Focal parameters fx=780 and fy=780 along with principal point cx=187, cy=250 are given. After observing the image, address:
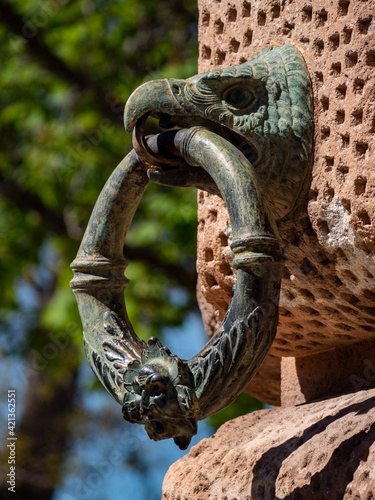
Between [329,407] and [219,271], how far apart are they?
32cm

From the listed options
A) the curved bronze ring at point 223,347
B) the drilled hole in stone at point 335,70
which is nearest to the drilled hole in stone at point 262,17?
the drilled hole in stone at point 335,70

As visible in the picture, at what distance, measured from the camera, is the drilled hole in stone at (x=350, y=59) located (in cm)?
120

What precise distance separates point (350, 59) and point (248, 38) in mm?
274

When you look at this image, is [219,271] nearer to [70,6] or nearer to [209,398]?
[209,398]

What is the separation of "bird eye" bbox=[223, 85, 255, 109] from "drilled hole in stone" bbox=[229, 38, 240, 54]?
21 cm

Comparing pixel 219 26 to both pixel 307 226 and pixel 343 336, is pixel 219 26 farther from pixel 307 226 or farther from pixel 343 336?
pixel 343 336

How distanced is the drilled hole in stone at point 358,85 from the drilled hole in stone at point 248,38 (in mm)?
293

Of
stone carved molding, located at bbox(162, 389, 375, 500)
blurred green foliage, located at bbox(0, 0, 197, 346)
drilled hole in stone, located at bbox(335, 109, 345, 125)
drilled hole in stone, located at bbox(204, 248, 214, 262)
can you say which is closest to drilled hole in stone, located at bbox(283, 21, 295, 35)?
drilled hole in stone, located at bbox(335, 109, 345, 125)

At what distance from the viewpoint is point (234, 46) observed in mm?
1453

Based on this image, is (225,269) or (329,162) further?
(225,269)

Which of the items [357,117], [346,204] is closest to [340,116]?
[357,117]

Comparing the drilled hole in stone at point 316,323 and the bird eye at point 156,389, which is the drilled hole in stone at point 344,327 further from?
the bird eye at point 156,389

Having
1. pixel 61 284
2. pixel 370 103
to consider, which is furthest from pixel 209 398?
pixel 61 284

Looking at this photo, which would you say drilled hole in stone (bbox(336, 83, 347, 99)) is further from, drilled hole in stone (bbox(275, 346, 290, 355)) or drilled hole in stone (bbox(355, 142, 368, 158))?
drilled hole in stone (bbox(275, 346, 290, 355))
